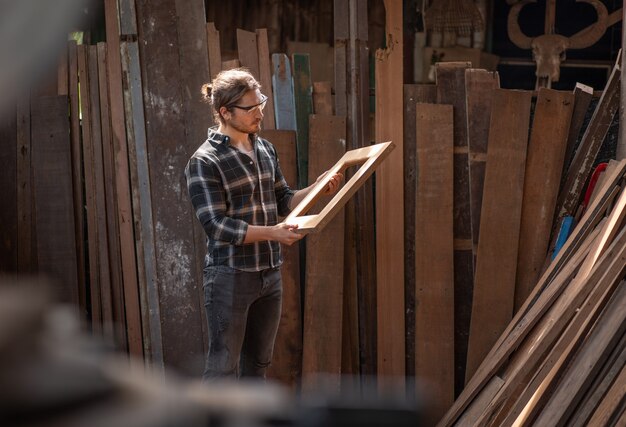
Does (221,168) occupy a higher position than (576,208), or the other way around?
(221,168)

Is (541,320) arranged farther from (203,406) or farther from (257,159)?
(203,406)

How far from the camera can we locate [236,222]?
13.3 ft

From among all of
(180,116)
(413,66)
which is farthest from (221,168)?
(413,66)

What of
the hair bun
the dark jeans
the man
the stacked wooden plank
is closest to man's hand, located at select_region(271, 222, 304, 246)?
the man

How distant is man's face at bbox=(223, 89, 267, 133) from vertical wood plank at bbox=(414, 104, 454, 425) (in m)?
1.28

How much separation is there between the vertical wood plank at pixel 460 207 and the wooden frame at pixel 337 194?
2.60ft

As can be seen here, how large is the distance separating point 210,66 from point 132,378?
4.79m

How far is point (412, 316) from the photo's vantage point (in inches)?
211

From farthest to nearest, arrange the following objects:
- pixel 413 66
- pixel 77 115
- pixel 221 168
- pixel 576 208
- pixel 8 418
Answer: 1. pixel 413 66
2. pixel 77 115
3. pixel 576 208
4. pixel 221 168
5. pixel 8 418

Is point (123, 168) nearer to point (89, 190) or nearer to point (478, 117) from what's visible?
point (89, 190)

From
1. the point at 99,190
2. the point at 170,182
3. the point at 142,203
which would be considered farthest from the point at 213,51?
the point at 99,190

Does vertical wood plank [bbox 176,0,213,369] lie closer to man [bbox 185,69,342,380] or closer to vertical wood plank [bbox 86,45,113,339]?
vertical wood plank [bbox 86,45,113,339]

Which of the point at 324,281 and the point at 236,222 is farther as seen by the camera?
the point at 324,281

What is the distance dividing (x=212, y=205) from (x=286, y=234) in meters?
0.34
